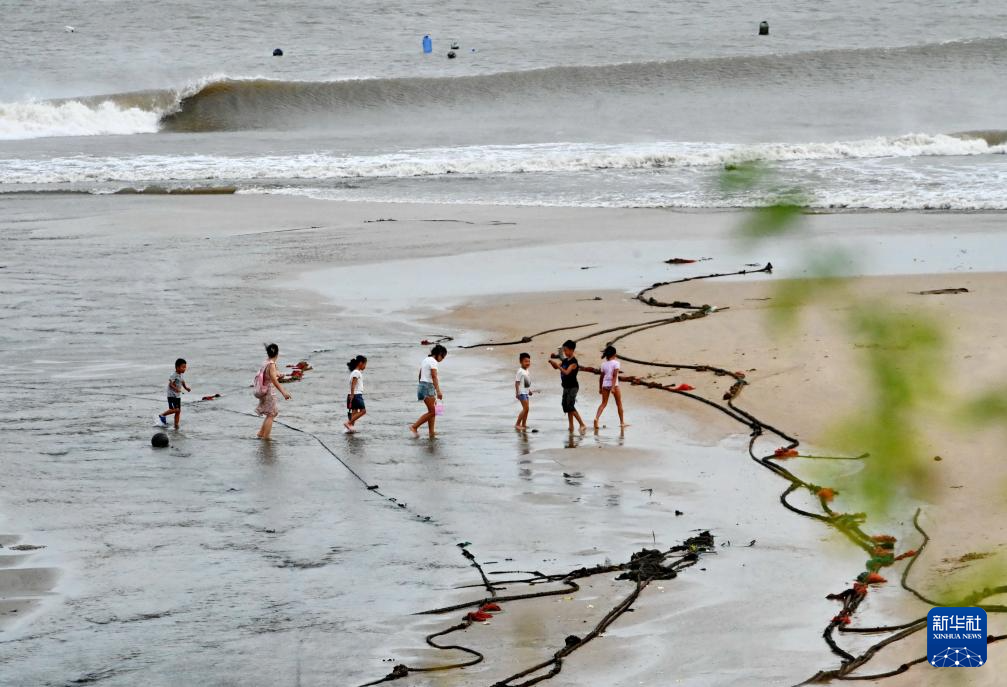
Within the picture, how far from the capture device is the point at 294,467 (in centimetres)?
1300

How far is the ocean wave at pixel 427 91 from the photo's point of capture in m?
46.1

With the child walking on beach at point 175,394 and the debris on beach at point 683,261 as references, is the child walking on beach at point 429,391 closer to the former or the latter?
the child walking on beach at point 175,394

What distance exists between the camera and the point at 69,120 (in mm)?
45281

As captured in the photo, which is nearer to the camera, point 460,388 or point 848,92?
point 460,388

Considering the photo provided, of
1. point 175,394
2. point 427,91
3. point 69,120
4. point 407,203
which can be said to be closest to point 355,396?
point 175,394

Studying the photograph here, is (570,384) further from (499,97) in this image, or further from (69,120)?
(69,120)

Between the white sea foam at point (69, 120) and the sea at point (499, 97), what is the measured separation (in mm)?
95

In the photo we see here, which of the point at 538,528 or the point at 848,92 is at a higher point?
the point at 848,92

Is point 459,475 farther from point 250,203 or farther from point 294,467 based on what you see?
point 250,203

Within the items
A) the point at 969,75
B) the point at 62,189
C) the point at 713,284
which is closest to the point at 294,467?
the point at 713,284

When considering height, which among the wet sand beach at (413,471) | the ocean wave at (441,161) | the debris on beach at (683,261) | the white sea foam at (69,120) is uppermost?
the white sea foam at (69,120)

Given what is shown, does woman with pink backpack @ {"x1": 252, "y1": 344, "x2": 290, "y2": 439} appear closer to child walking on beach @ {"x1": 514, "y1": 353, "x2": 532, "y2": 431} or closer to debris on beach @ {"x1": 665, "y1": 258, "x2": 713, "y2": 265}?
child walking on beach @ {"x1": 514, "y1": 353, "x2": 532, "y2": 431}

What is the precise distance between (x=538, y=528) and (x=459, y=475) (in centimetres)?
193

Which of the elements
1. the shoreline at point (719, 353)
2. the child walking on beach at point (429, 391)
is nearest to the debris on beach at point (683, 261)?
the shoreline at point (719, 353)
